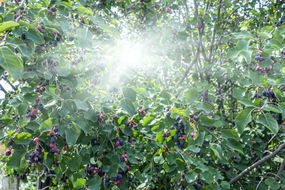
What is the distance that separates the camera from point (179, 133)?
6.64ft

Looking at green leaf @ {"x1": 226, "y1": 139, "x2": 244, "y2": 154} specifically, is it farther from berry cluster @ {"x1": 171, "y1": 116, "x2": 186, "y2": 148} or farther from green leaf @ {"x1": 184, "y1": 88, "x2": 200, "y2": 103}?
green leaf @ {"x1": 184, "y1": 88, "x2": 200, "y2": 103}

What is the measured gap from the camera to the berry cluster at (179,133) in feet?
6.37

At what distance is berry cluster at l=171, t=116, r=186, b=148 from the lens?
6.37ft

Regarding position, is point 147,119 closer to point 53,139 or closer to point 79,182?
point 53,139

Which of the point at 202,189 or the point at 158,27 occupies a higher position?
the point at 158,27

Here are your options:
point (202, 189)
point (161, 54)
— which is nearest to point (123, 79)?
point (202, 189)

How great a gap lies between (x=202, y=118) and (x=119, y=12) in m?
2.74

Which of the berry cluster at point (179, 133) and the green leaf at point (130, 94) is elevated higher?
the green leaf at point (130, 94)

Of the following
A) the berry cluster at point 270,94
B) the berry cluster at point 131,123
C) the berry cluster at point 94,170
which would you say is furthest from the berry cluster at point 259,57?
the berry cluster at point 94,170

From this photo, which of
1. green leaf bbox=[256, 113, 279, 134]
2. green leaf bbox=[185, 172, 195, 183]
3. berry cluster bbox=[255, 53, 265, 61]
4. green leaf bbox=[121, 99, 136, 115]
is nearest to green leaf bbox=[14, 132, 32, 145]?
green leaf bbox=[121, 99, 136, 115]

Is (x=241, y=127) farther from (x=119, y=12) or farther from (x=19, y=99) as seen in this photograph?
(x=119, y=12)

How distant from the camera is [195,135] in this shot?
1982 millimetres

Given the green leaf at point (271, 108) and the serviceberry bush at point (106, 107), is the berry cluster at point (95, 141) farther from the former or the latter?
the green leaf at point (271, 108)

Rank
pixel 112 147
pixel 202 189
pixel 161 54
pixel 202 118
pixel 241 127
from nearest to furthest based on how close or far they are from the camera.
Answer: pixel 241 127, pixel 202 118, pixel 112 147, pixel 202 189, pixel 161 54
